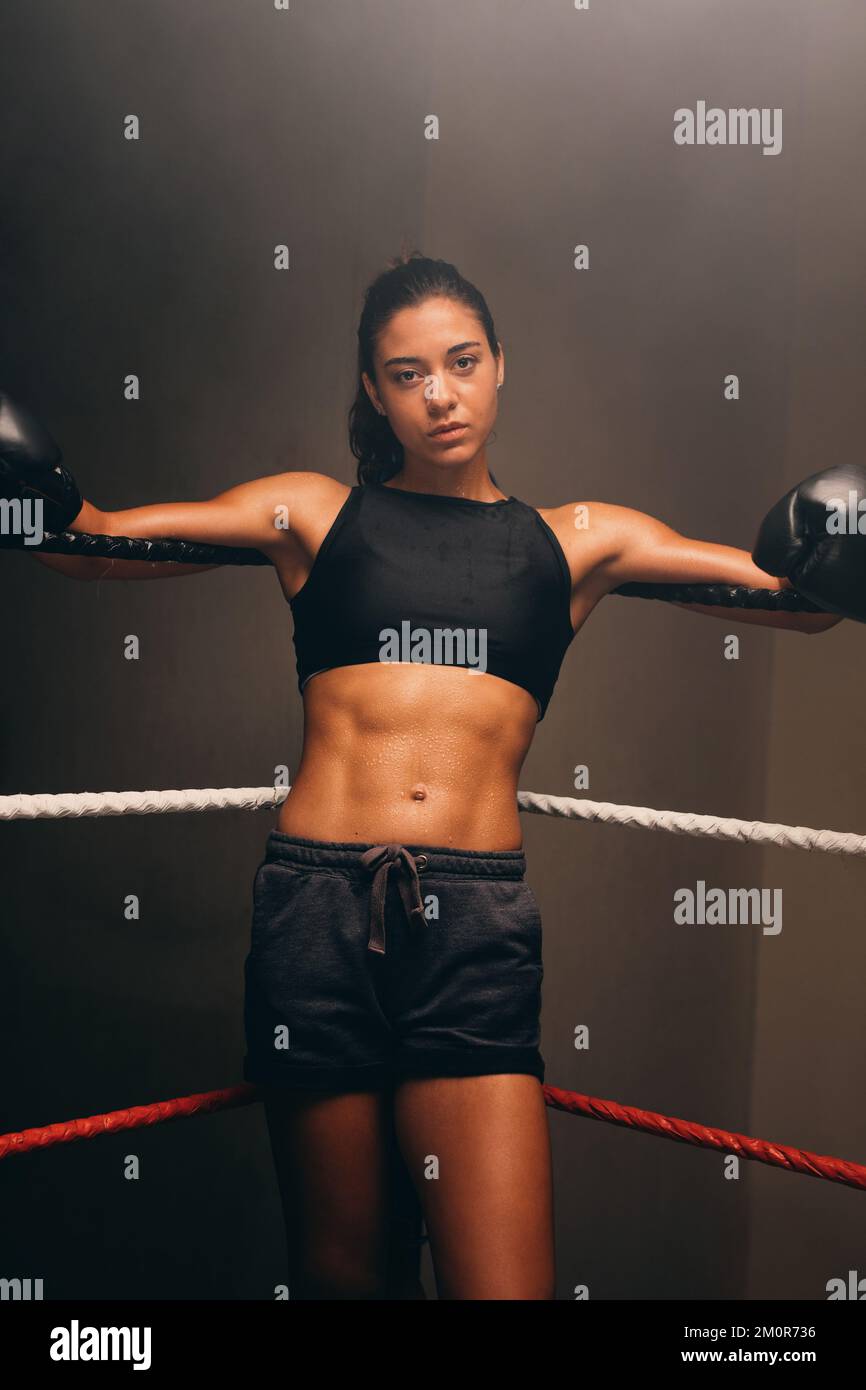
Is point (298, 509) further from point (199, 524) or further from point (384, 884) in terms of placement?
point (384, 884)

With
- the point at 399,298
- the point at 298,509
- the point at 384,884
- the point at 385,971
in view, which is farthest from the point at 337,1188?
the point at 399,298

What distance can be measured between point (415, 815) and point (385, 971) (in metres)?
0.18

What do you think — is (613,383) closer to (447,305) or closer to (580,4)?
(580,4)

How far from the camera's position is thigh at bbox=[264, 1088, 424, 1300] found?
1473 mm

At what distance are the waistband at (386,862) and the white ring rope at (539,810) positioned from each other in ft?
0.29

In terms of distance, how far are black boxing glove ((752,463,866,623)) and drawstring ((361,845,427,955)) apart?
0.55 meters

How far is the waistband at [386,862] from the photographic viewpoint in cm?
147

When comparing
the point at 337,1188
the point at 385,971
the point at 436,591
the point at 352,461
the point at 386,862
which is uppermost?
the point at 352,461

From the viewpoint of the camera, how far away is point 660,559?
5.59 feet

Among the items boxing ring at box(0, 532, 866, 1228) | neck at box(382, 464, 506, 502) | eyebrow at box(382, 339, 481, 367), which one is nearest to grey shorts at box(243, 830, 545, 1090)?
boxing ring at box(0, 532, 866, 1228)

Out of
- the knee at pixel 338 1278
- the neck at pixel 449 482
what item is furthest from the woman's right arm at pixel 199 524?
the knee at pixel 338 1278

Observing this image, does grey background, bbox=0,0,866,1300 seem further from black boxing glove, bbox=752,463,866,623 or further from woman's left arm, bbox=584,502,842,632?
black boxing glove, bbox=752,463,866,623

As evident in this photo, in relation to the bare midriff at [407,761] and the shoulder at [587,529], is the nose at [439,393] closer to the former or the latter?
the shoulder at [587,529]
